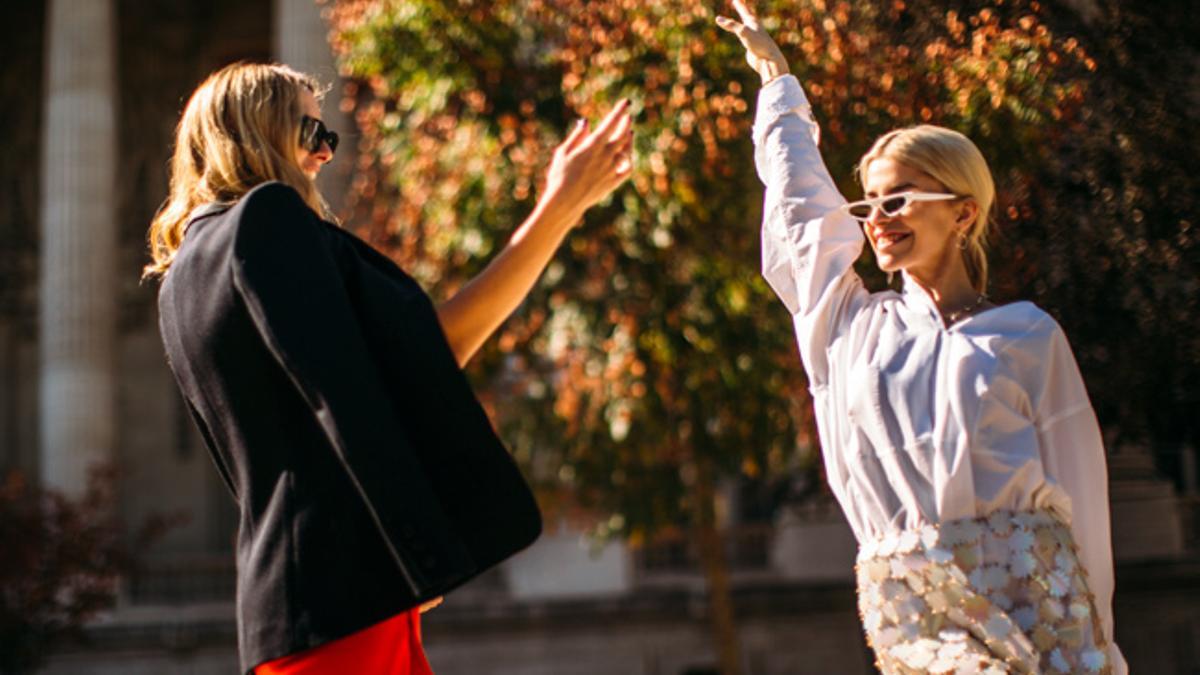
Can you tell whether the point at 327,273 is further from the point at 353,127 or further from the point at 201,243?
the point at 353,127

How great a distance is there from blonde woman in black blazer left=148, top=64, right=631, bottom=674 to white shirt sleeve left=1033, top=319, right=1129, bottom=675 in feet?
2.92

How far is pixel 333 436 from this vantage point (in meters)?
2.44

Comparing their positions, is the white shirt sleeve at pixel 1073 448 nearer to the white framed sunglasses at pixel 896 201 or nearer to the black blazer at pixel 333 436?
the white framed sunglasses at pixel 896 201

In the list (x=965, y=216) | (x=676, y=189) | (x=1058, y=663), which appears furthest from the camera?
(x=676, y=189)

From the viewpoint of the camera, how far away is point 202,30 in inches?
1066

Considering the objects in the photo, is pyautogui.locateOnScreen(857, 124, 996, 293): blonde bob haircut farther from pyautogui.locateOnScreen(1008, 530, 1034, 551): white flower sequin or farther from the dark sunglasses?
the dark sunglasses

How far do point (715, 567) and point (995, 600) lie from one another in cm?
1130

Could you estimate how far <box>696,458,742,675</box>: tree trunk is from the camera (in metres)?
13.6

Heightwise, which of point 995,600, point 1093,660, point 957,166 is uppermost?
point 957,166

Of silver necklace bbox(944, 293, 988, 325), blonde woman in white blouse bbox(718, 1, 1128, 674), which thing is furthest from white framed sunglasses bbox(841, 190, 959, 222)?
silver necklace bbox(944, 293, 988, 325)

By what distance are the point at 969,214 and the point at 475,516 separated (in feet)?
3.62

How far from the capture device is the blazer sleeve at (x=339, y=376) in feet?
7.97

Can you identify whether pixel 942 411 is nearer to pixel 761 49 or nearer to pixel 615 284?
pixel 761 49

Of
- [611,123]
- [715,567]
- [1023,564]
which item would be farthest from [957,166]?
[715,567]
